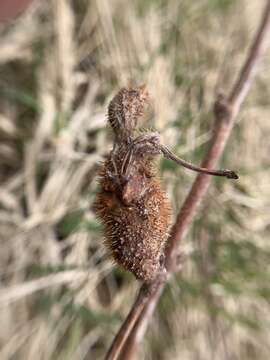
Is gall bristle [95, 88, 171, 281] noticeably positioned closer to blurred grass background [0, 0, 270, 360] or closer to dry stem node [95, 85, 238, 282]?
dry stem node [95, 85, 238, 282]

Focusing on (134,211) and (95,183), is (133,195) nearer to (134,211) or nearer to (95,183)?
(134,211)

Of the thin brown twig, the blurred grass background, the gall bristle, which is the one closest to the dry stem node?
the gall bristle

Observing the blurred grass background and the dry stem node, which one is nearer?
the dry stem node

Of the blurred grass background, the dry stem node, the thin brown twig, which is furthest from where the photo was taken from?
the blurred grass background

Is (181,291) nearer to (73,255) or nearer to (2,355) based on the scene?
(73,255)

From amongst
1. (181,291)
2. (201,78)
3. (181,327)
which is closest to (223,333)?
(181,327)

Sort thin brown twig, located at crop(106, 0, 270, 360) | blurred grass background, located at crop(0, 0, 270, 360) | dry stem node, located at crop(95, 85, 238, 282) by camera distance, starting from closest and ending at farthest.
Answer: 1. dry stem node, located at crop(95, 85, 238, 282)
2. thin brown twig, located at crop(106, 0, 270, 360)
3. blurred grass background, located at crop(0, 0, 270, 360)

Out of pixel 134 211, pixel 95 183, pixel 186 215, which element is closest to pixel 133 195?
pixel 134 211
